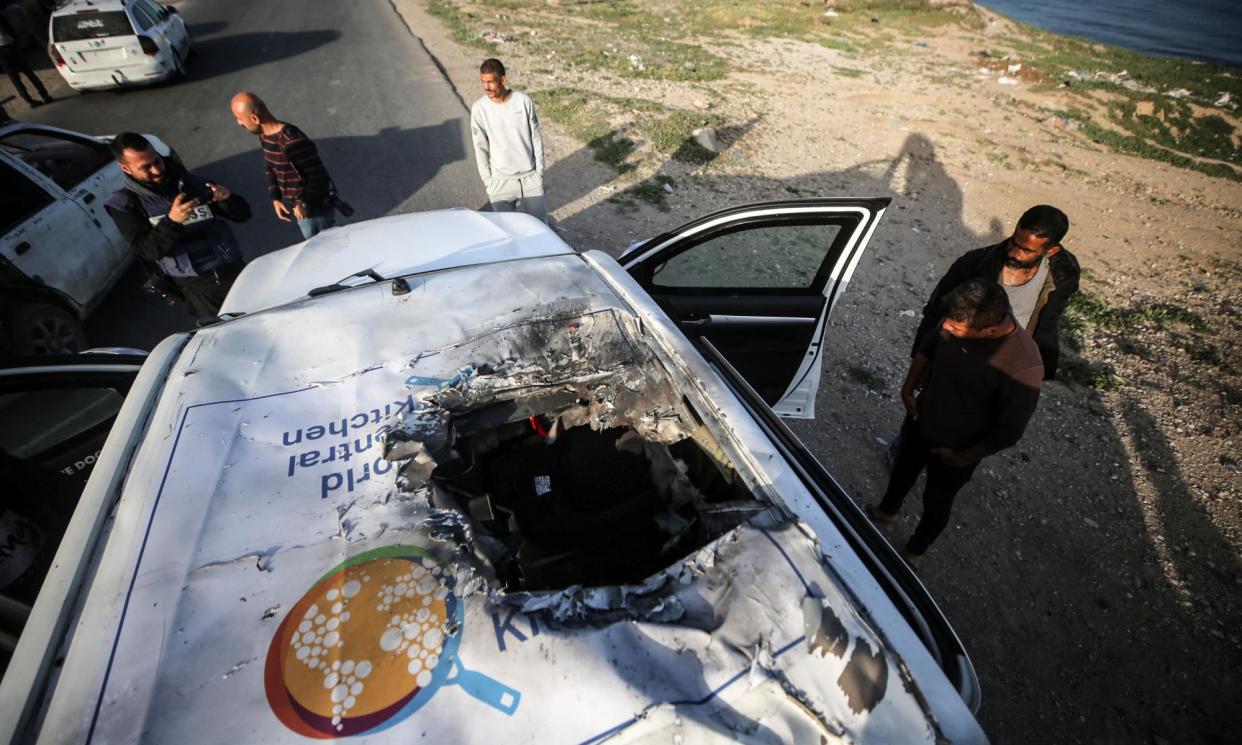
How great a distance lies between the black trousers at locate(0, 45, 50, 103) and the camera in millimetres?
7242

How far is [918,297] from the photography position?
205 inches

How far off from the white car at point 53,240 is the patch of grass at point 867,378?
5864mm

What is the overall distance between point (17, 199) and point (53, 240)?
34cm

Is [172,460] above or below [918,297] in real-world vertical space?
above

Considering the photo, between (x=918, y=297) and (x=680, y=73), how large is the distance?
297 inches

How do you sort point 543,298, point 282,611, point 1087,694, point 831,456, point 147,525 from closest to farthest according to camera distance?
point 282,611, point 147,525, point 543,298, point 1087,694, point 831,456

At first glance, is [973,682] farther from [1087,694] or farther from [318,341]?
[318,341]

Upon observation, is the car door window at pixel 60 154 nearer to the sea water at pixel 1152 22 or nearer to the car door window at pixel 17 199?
the car door window at pixel 17 199

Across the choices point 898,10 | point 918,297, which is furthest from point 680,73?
point 898,10

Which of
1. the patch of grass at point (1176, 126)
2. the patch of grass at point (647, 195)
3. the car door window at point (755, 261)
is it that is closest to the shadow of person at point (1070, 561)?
the car door window at point (755, 261)

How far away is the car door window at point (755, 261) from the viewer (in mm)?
2975

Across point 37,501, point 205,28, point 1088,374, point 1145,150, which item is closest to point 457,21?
point 205,28

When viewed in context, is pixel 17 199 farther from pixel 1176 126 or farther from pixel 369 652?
pixel 1176 126

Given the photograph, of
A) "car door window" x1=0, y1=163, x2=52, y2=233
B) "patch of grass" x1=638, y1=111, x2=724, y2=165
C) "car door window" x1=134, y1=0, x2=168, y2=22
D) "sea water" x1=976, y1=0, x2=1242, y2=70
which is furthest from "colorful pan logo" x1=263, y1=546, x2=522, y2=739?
"sea water" x1=976, y1=0, x2=1242, y2=70
